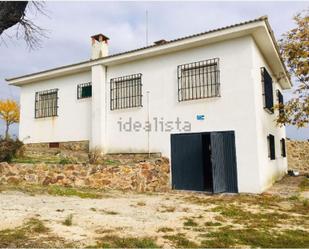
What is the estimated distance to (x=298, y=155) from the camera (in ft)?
63.0

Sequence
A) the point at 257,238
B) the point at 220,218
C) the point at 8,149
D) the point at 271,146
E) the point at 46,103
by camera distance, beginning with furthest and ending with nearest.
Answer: the point at 46,103
the point at 271,146
the point at 8,149
the point at 220,218
the point at 257,238

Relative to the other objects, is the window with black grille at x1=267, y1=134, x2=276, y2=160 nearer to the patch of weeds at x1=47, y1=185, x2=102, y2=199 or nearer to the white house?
the white house

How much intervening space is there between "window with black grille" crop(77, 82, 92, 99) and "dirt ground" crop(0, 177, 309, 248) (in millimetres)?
6376

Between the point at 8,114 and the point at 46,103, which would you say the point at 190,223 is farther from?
the point at 8,114

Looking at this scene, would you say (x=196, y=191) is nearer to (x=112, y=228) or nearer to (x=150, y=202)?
(x=150, y=202)

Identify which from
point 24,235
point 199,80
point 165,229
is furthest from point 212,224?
point 199,80

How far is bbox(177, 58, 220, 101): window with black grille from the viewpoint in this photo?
1062cm

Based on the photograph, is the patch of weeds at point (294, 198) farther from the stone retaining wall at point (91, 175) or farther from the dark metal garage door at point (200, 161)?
the stone retaining wall at point (91, 175)

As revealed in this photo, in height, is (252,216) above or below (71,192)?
below

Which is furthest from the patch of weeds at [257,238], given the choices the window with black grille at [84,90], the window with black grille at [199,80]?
the window with black grille at [84,90]

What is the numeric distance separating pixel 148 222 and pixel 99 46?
1056 centimetres

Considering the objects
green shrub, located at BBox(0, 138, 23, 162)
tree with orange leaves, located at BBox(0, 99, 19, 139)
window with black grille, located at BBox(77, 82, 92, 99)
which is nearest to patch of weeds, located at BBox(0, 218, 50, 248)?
green shrub, located at BBox(0, 138, 23, 162)

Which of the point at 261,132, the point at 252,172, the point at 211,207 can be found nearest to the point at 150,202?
the point at 211,207

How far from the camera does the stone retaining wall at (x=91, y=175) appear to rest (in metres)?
9.47
